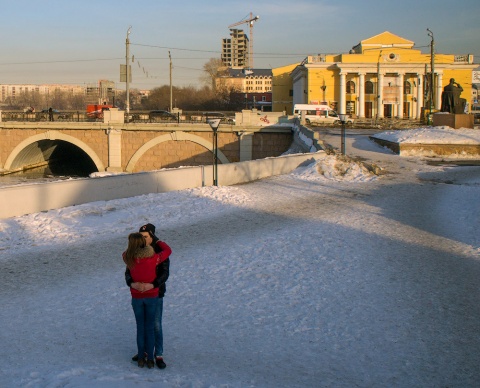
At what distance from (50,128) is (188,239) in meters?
37.9

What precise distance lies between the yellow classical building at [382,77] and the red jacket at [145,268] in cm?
6368

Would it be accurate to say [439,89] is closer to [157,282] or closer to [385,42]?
[385,42]

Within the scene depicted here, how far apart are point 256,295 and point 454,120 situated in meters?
28.4

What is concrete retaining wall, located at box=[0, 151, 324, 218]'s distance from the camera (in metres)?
14.0

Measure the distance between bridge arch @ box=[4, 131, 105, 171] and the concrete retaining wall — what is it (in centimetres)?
2679

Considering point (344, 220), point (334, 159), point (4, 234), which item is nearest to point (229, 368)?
point (4, 234)

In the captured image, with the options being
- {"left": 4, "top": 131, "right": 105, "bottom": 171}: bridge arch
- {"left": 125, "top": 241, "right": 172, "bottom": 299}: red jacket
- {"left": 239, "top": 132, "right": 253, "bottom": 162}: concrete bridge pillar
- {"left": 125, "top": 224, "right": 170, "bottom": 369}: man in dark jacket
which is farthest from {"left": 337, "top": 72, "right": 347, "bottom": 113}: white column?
{"left": 125, "top": 241, "right": 172, "bottom": 299}: red jacket

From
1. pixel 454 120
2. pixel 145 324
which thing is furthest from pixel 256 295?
pixel 454 120

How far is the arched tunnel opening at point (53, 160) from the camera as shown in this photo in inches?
1992

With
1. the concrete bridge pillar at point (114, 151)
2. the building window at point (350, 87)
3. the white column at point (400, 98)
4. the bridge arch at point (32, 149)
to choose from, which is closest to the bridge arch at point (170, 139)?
the concrete bridge pillar at point (114, 151)

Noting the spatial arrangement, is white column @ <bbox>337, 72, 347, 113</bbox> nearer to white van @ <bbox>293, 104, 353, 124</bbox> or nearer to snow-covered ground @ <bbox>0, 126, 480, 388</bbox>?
white van @ <bbox>293, 104, 353, 124</bbox>

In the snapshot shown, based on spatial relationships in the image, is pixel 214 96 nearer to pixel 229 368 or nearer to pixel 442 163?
pixel 442 163

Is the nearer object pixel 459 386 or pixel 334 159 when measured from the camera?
pixel 459 386

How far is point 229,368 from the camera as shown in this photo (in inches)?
243
